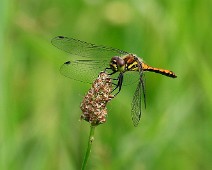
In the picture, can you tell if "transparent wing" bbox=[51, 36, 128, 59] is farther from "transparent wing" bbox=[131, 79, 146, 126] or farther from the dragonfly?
"transparent wing" bbox=[131, 79, 146, 126]

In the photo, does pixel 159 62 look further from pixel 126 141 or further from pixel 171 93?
pixel 126 141

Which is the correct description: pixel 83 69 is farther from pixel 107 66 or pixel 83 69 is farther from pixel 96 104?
pixel 96 104

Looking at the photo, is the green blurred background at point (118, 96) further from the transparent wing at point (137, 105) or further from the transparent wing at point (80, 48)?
the transparent wing at point (137, 105)

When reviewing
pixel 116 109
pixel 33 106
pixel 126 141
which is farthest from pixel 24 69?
pixel 126 141

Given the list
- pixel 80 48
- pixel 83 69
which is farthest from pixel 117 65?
pixel 80 48

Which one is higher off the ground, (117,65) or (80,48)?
(117,65)

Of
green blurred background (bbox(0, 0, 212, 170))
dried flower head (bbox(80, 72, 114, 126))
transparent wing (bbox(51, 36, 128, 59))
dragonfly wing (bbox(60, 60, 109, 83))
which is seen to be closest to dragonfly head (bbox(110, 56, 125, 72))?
dragonfly wing (bbox(60, 60, 109, 83))
